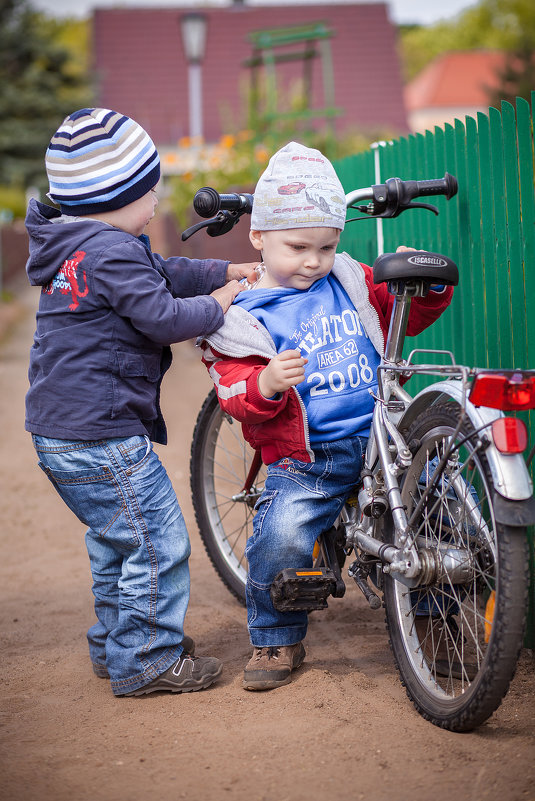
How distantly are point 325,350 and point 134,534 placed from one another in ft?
2.81

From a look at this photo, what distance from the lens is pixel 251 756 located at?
261cm

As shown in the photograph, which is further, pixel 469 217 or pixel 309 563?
pixel 469 217

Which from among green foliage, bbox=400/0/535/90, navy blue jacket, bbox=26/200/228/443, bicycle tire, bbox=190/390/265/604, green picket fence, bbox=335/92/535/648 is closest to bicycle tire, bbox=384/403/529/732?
green picket fence, bbox=335/92/535/648

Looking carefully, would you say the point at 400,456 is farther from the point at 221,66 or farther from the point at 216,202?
the point at 221,66

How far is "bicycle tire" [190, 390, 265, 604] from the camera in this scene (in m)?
3.95

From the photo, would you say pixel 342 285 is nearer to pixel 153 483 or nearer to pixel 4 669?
pixel 153 483

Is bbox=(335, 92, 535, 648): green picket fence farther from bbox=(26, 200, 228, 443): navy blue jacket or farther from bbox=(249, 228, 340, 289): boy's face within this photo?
bbox=(26, 200, 228, 443): navy blue jacket

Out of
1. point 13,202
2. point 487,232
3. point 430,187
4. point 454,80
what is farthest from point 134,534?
point 454,80

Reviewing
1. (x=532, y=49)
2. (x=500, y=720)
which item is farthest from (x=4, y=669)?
(x=532, y=49)

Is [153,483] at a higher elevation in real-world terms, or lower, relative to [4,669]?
higher

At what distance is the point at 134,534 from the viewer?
3.07 m

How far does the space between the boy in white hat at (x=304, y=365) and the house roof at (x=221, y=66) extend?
27.4 metres

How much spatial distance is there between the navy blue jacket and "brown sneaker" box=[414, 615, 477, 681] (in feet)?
3.68

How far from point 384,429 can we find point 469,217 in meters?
1.09
